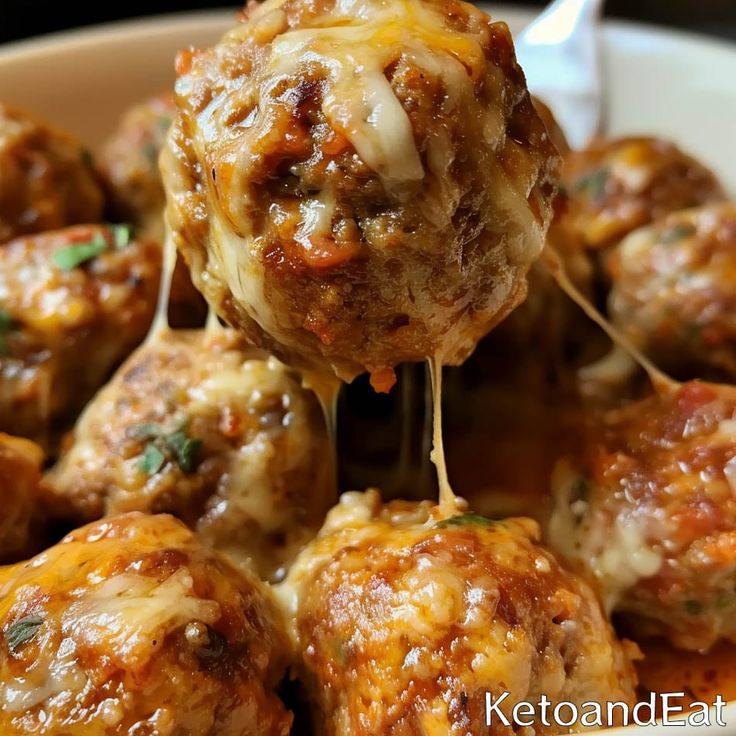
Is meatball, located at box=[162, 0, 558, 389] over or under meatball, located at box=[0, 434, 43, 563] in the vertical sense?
over

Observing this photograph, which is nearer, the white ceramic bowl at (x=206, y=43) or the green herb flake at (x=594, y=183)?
the green herb flake at (x=594, y=183)

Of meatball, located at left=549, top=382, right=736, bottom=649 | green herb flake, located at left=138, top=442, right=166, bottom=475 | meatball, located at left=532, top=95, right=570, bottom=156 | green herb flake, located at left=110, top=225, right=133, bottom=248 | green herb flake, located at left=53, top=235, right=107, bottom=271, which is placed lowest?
meatball, located at left=549, top=382, right=736, bottom=649

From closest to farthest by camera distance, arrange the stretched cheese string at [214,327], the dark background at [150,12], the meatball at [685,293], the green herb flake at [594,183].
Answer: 1. the stretched cheese string at [214,327]
2. the meatball at [685,293]
3. the green herb flake at [594,183]
4. the dark background at [150,12]

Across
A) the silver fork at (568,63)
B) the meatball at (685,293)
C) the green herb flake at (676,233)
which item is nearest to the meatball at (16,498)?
the meatball at (685,293)

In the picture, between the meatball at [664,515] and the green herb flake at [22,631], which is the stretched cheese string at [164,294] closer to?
the green herb flake at [22,631]

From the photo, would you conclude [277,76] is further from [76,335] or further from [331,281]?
[76,335]

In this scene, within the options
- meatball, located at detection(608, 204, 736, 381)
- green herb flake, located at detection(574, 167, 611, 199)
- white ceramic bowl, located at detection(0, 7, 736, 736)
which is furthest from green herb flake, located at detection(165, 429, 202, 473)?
white ceramic bowl, located at detection(0, 7, 736, 736)

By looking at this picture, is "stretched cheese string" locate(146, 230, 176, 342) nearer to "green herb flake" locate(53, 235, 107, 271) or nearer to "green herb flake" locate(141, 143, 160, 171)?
"green herb flake" locate(53, 235, 107, 271)
